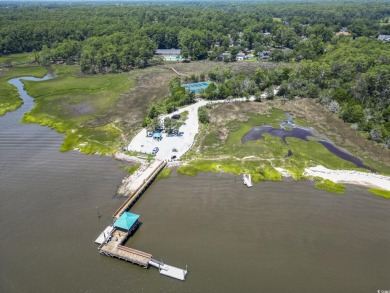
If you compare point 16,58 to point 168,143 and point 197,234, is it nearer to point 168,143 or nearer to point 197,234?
point 168,143

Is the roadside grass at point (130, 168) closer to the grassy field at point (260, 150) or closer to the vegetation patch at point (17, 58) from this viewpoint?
the grassy field at point (260, 150)

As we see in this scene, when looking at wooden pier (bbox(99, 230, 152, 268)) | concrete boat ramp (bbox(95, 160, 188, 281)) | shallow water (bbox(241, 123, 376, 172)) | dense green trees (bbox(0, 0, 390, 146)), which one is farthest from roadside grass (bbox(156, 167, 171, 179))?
dense green trees (bbox(0, 0, 390, 146))

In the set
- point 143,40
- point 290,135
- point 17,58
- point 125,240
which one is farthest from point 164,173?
point 17,58

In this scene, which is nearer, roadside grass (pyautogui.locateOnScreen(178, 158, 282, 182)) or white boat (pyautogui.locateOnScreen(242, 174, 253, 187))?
white boat (pyautogui.locateOnScreen(242, 174, 253, 187))

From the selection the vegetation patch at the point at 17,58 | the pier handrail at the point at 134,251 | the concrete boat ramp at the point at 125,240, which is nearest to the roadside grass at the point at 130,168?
the concrete boat ramp at the point at 125,240

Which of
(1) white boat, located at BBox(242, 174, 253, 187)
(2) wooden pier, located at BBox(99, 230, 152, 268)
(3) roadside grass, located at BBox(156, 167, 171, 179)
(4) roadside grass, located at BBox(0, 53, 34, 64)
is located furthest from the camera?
(4) roadside grass, located at BBox(0, 53, 34, 64)

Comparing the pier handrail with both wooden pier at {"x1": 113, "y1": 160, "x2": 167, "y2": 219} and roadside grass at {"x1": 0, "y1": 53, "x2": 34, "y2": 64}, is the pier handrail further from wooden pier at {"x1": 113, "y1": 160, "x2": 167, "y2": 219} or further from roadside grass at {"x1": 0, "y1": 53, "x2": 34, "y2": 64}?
roadside grass at {"x1": 0, "y1": 53, "x2": 34, "y2": 64}

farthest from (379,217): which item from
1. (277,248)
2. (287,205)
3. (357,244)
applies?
(277,248)
